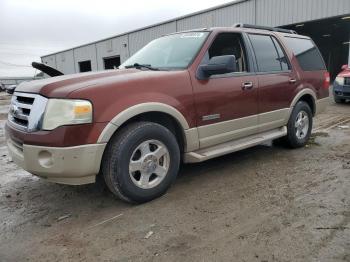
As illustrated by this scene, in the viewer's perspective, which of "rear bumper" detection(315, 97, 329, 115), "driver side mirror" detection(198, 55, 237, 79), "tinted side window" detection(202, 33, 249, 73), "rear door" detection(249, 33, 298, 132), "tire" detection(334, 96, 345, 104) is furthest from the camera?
"tire" detection(334, 96, 345, 104)

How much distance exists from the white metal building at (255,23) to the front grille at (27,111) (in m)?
15.1

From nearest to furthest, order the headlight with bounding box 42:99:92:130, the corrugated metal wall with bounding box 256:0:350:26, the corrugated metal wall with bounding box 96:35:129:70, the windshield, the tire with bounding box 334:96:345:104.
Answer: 1. the headlight with bounding box 42:99:92:130
2. the windshield
3. the tire with bounding box 334:96:345:104
4. the corrugated metal wall with bounding box 256:0:350:26
5. the corrugated metal wall with bounding box 96:35:129:70

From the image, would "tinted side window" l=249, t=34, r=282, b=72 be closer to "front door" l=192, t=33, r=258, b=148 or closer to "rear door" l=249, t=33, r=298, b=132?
"rear door" l=249, t=33, r=298, b=132

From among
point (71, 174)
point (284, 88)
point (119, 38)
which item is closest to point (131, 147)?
point (71, 174)

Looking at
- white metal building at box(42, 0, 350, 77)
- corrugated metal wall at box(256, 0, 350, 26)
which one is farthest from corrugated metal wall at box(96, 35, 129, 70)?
corrugated metal wall at box(256, 0, 350, 26)

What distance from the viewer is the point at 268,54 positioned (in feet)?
17.4

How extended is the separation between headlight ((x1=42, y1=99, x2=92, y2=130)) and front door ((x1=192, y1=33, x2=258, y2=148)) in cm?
135

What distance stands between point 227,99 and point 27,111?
88.6 inches

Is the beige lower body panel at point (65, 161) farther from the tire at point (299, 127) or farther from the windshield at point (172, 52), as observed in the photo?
the tire at point (299, 127)

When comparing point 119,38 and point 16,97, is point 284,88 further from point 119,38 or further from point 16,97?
point 119,38

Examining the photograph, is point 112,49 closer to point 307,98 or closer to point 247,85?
point 307,98

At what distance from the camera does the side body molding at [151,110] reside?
3.40m

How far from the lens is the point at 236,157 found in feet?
18.2

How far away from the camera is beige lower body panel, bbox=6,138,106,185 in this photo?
3.25 metres
